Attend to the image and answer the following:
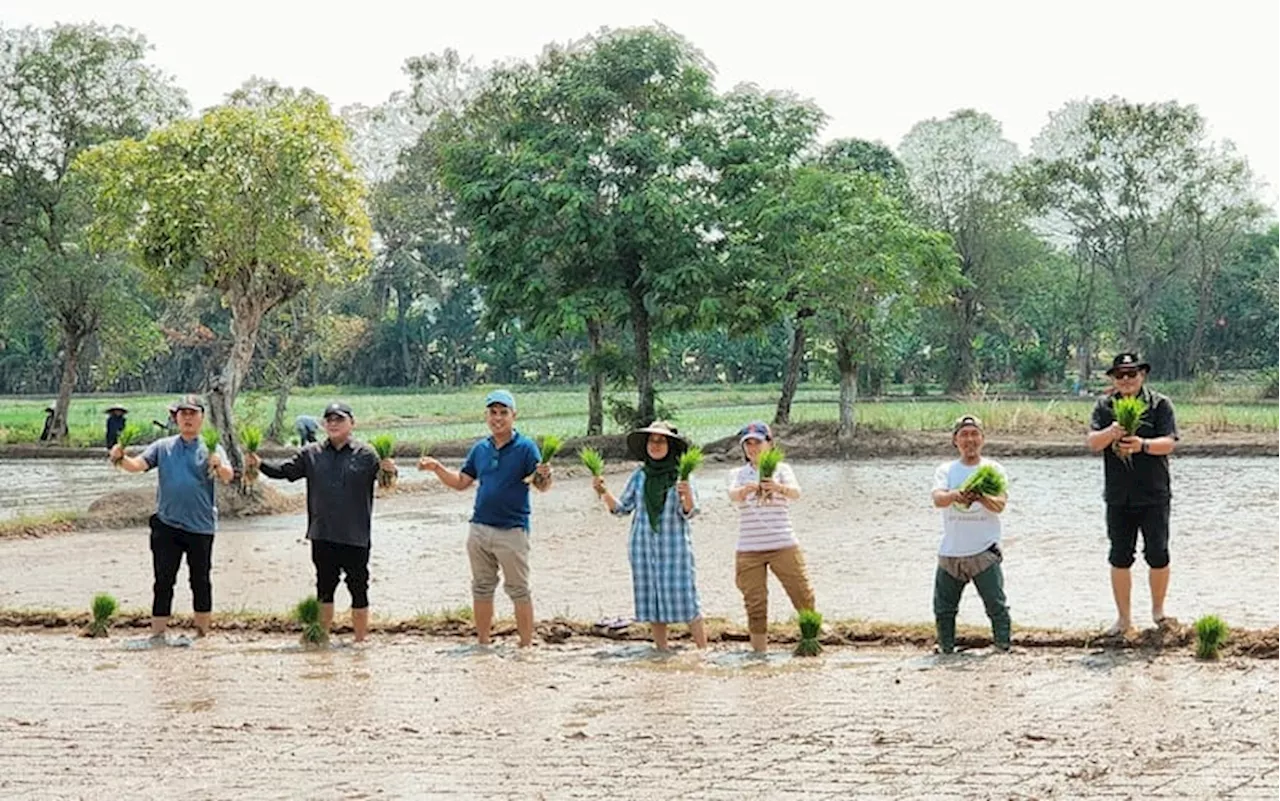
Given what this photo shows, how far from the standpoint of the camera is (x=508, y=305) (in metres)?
35.7

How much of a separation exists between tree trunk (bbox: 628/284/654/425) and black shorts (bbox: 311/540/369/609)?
82.3ft

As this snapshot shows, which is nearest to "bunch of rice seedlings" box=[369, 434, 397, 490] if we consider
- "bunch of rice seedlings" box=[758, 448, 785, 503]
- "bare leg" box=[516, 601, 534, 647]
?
"bare leg" box=[516, 601, 534, 647]

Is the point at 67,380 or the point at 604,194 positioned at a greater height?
the point at 604,194

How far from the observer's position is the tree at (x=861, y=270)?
1315 inches

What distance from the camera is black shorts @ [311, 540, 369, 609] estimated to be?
1014 cm

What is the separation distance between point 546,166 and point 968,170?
27.7 meters

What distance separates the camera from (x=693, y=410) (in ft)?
169

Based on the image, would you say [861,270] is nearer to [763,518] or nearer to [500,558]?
[763,518]

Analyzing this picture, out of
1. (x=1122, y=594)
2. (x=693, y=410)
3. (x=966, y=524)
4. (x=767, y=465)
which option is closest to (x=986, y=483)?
(x=966, y=524)

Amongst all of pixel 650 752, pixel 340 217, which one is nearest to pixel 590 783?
pixel 650 752

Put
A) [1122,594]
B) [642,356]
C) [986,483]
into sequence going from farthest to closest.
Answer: [642,356], [1122,594], [986,483]

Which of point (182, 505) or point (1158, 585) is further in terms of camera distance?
point (182, 505)

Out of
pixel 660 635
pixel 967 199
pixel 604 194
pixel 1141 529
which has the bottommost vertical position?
pixel 660 635

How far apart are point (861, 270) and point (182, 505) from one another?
24.1 metres
